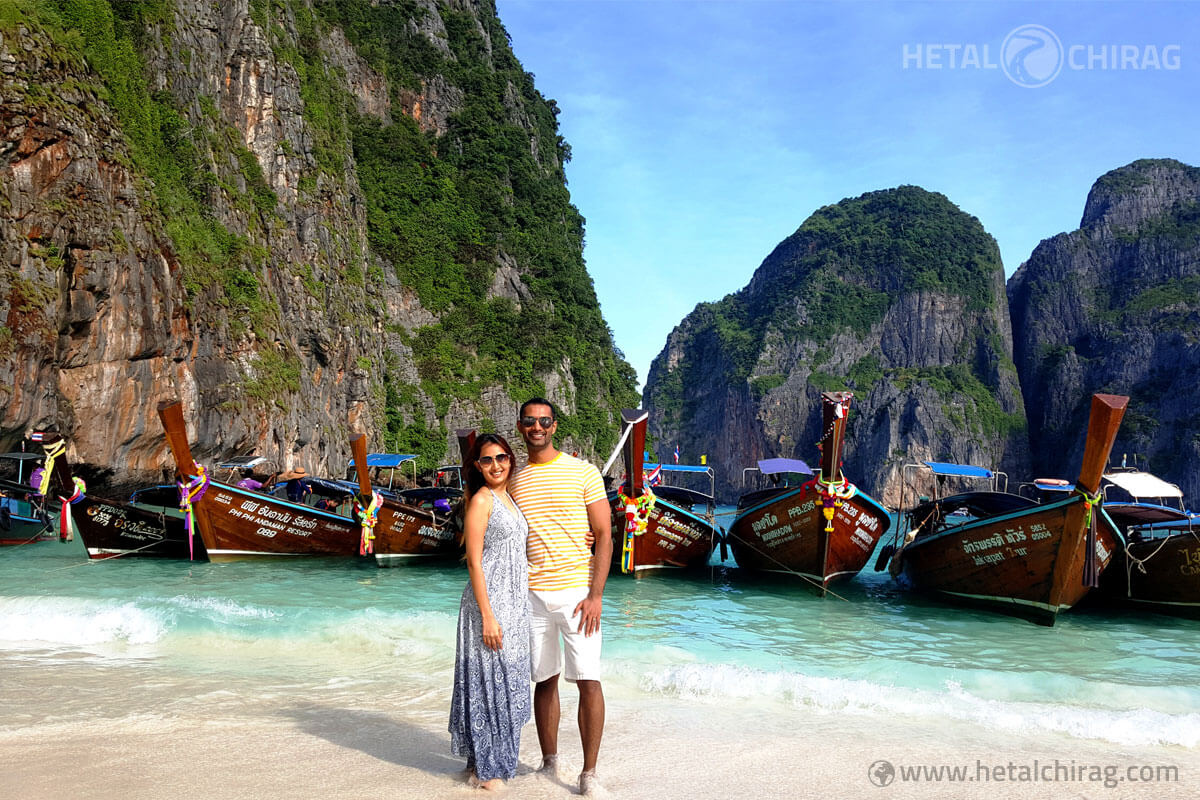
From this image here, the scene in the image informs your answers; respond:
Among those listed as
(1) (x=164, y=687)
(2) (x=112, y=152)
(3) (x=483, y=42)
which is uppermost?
(3) (x=483, y=42)

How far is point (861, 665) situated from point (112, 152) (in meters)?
20.6

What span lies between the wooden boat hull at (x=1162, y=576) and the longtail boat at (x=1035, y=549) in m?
0.44

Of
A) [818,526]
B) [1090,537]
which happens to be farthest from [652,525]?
[1090,537]

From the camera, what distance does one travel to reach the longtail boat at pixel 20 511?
18.2 meters

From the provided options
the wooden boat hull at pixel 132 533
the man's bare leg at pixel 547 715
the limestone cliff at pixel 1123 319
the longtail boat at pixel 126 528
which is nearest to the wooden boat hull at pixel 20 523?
the longtail boat at pixel 126 528

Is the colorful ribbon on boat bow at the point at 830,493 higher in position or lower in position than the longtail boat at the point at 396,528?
higher

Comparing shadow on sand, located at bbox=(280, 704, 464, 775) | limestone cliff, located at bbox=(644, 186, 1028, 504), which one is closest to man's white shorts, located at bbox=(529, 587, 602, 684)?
shadow on sand, located at bbox=(280, 704, 464, 775)

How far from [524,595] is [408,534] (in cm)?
1309

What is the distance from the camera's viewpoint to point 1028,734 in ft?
17.8

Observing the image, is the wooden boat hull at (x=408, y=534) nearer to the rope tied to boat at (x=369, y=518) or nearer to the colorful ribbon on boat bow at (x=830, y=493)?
the rope tied to boat at (x=369, y=518)

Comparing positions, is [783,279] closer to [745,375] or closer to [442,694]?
[745,375]

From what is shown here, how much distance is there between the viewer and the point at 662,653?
25.1ft

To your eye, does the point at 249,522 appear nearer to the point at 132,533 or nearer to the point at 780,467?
the point at 132,533

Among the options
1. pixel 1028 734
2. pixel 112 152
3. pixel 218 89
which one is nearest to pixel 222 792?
pixel 1028 734
